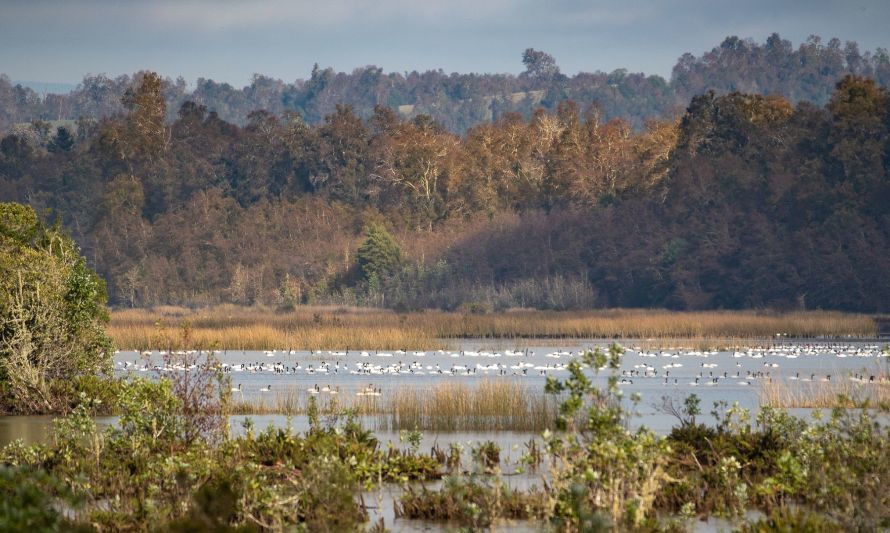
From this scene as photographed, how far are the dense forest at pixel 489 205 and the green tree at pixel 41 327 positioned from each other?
42988 mm

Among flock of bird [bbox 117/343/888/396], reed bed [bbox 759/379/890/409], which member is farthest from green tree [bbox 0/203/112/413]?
reed bed [bbox 759/379/890/409]

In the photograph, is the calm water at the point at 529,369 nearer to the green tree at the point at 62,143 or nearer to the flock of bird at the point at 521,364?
the flock of bird at the point at 521,364

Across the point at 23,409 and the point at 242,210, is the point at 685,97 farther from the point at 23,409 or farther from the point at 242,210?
the point at 23,409

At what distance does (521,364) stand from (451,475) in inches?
830

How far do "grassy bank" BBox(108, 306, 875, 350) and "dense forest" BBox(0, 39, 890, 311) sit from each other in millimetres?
10231

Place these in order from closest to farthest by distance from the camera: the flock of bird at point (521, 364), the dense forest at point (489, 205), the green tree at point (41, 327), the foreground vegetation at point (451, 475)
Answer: the foreground vegetation at point (451, 475)
the green tree at point (41, 327)
the flock of bird at point (521, 364)
the dense forest at point (489, 205)

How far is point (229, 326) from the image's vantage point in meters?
53.0

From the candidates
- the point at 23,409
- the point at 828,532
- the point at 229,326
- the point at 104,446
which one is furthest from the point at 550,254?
the point at 828,532

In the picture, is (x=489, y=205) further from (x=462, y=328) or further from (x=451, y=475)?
(x=451, y=475)

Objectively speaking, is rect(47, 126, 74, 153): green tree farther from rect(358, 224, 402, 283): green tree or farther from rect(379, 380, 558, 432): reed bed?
rect(379, 380, 558, 432): reed bed

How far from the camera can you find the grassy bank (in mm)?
47188

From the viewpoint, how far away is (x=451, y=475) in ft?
51.1

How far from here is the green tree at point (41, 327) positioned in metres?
24.0

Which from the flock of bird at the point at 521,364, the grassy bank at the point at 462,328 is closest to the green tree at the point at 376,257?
the grassy bank at the point at 462,328
